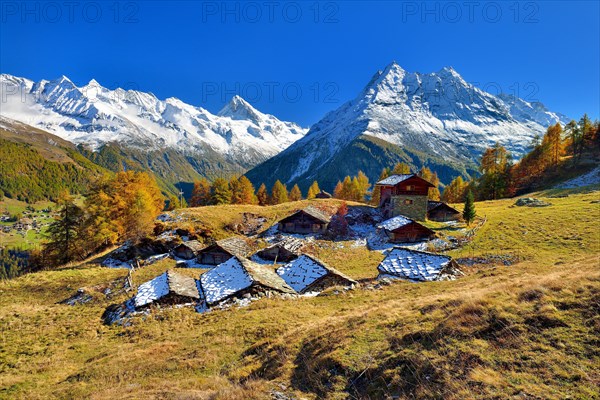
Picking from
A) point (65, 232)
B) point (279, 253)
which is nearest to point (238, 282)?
point (279, 253)

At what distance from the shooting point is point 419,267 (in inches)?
1241

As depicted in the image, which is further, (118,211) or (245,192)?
(245,192)

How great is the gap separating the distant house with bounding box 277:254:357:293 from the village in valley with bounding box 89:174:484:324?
0.33 ft

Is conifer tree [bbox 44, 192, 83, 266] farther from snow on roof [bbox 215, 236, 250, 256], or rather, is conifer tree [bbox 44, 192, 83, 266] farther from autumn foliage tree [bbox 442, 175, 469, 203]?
autumn foliage tree [bbox 442, 175, 469, 203]

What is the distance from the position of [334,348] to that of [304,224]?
45613 mm

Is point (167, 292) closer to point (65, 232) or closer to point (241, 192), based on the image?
point (65, 232)

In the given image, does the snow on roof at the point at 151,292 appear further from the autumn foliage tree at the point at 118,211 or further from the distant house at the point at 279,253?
the autumn foliage tree at the point at 118,211

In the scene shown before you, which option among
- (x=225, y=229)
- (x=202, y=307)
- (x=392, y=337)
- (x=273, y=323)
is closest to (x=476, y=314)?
(x=392, y=337)

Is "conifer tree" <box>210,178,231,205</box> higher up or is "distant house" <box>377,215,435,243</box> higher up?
"conifer tree" <box>210,178,231,205</box>

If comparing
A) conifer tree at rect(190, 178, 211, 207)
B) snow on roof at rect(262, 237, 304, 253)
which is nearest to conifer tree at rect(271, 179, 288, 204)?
conifer tree at rect(190, 178, 211, 207)

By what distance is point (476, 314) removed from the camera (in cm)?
1310

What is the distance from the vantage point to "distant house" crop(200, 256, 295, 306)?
2784 cm

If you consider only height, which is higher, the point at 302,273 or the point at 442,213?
the point at 442,213

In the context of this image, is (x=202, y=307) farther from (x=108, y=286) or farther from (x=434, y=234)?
(x=434, y=234)
